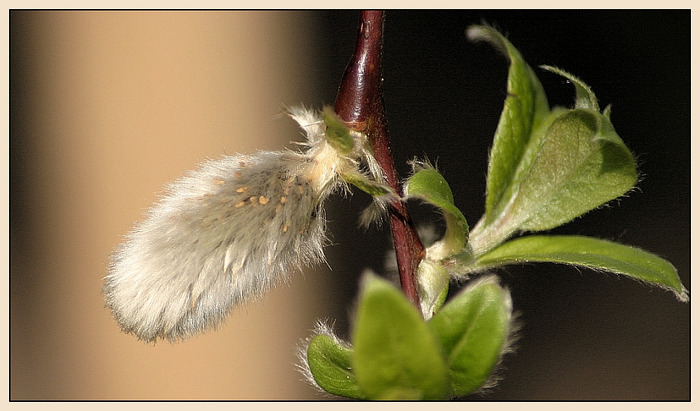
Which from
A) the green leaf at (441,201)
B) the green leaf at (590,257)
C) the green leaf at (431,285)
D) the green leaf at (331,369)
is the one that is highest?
the green leaf at (441,201)

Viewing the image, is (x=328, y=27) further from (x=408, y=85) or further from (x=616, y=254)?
(x=616, y=254)

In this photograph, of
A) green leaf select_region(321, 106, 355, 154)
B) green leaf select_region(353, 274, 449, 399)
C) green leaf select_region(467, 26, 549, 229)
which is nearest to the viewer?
green leaf select_region(353, 274, 449, 399)

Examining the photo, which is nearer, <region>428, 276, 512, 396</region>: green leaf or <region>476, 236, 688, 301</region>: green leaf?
<region>428, 276, 512, 396</region>: green leaf

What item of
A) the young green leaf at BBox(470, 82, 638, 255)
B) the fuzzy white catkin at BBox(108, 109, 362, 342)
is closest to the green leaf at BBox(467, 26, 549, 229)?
the young green leaf at BBox(470, 82, 638, 255)

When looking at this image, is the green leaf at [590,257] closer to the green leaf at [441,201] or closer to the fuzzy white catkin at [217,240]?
the green leaf at [441,201]

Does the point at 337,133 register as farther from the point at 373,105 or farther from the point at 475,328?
the point at 475,328

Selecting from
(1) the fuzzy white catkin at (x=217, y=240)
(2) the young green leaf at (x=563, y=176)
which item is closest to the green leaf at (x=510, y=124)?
(2) the young green leaf at (x=563, y=176)

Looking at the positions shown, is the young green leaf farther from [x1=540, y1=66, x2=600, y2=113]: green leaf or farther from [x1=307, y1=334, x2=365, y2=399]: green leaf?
[x1=307, y1=334, x2=365, y2=399]: green leaf

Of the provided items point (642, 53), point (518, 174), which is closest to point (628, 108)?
point (642, 53)
